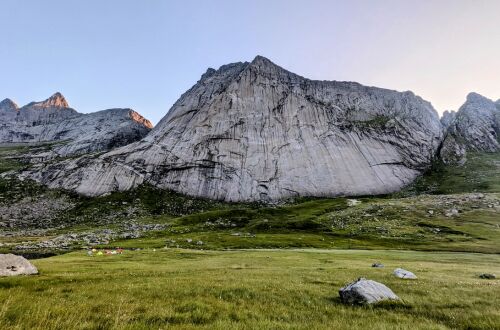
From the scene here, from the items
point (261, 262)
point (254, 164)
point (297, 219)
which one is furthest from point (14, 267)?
point (254, 164)

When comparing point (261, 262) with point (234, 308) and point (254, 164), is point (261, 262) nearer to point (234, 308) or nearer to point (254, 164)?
point (234, 308)

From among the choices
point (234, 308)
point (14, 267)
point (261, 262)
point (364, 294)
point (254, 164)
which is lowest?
point (261, 262)

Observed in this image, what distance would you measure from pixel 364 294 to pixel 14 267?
87.7ft

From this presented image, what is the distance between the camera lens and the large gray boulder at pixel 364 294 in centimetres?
1573

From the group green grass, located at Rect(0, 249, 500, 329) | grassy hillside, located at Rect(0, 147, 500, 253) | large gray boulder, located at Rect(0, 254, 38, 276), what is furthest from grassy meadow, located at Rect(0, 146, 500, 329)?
large gray boulder, located at Rect(0, 254, 38, 276)

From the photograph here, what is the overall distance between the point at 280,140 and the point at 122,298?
588 feet

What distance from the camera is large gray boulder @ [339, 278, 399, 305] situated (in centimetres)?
1573

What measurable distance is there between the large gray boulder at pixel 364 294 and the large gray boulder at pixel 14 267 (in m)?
24.9

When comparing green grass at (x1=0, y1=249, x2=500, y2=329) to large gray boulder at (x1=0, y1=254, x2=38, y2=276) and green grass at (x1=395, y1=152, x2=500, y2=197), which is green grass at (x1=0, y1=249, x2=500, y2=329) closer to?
large gray boulder at (x1=0, y1=254, x2=38, y2=276)

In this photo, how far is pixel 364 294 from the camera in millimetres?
15828

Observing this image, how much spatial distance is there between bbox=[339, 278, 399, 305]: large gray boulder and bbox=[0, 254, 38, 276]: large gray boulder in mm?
24902

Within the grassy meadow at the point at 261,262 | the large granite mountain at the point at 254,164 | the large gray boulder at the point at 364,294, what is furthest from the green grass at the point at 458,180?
the large gray boulder at the point at 364,294

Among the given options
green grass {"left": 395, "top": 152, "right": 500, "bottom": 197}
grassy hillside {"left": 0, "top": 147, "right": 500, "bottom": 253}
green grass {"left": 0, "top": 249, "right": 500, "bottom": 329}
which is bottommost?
grassy hillside {"left": 0, "top": 147, "right": 500, "bottom": 253}

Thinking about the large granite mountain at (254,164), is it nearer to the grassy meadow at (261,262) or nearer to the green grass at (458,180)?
the green grass at (458,180)
